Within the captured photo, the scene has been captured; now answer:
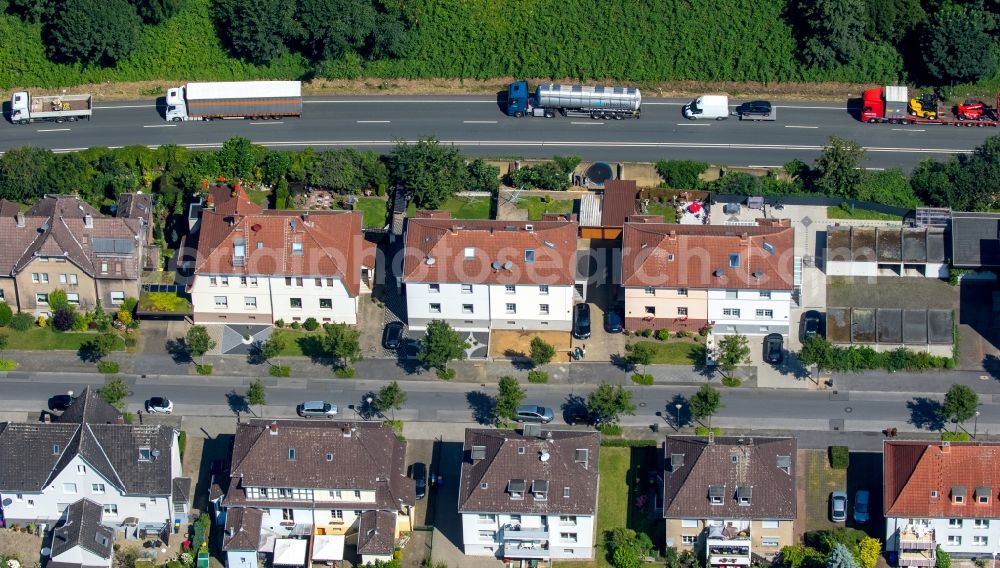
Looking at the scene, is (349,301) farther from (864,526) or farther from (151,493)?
(864,526)

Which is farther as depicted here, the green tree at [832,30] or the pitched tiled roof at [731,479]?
the green tree at [832,30]

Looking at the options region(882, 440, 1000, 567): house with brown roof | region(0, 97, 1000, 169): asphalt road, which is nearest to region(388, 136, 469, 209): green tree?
region(0, 97, 1000, 169): asphalt road

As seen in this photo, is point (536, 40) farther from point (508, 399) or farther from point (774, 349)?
point (508, 399)

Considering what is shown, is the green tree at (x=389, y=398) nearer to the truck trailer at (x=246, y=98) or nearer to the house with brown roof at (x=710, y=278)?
the house with brown roof at (x=710, y=278)

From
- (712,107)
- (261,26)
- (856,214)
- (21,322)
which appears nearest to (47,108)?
(261,26)

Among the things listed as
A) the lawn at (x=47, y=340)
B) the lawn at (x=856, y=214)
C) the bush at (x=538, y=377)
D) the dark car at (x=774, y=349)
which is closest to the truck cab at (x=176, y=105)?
the lawn at (x=47, y=340)

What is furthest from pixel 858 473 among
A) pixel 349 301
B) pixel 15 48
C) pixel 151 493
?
pixel 15 48
